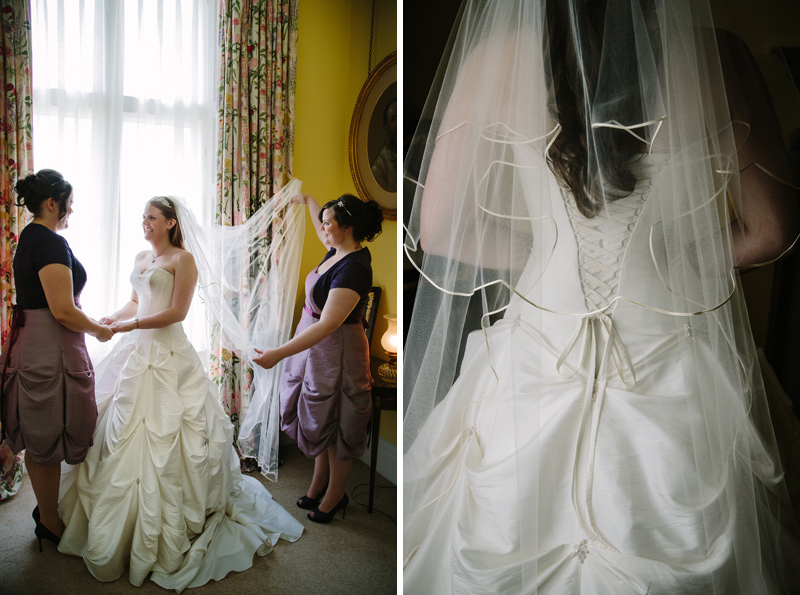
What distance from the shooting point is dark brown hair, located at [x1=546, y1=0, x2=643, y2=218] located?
1.71 feet

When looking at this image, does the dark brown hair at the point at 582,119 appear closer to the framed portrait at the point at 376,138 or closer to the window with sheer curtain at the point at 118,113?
the framed portrait at the point at 376,138

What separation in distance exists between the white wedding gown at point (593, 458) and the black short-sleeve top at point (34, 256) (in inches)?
32.9

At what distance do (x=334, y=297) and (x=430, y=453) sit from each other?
583 mm

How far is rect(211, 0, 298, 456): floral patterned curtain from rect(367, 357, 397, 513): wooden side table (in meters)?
0.55

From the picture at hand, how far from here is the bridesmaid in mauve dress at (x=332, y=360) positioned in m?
1.05

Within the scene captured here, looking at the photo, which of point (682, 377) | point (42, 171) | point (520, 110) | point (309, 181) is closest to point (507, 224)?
point (520, 110)

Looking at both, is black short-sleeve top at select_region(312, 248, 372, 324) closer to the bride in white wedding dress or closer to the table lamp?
the table lamp

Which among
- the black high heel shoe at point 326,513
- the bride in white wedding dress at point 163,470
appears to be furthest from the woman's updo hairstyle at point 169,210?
the black high heel shoe at point 326,513

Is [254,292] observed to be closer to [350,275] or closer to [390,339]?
[350,275]

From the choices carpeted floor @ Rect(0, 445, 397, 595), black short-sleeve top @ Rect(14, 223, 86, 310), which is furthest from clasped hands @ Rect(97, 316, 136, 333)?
carpeted floor @ Rect(0, 445, 397, 595)

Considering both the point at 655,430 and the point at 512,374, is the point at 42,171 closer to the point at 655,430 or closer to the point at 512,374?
the point at 512,374

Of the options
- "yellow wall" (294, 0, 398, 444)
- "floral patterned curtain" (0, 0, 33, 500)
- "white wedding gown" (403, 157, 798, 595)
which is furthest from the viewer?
"yellow wall" (294, 0, 398, 444)

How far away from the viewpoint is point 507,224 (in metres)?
0.61

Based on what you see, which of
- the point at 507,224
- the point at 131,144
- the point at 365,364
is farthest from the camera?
the point at 365,364
